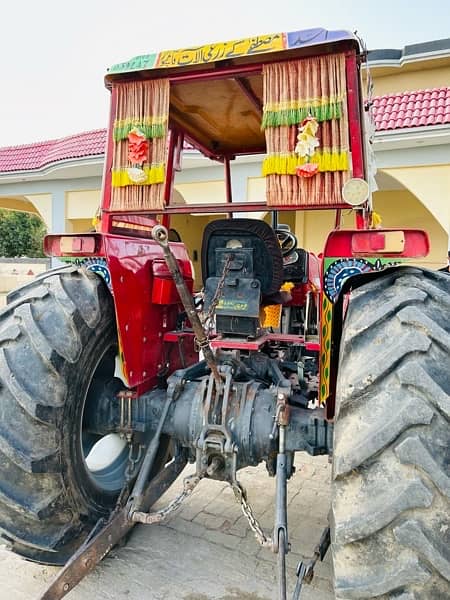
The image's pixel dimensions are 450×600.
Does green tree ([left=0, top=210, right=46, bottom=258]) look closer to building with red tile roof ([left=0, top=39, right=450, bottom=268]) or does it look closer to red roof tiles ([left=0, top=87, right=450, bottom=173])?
building with red tile roof ([left=0, top=39, right=450, bottom=268])

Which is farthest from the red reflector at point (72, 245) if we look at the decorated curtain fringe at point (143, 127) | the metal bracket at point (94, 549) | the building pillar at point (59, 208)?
the building pillar at point (59, 208)

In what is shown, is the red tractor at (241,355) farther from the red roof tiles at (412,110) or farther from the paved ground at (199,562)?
the red roof tiles at (412,110)

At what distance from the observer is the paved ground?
2324 millimetres

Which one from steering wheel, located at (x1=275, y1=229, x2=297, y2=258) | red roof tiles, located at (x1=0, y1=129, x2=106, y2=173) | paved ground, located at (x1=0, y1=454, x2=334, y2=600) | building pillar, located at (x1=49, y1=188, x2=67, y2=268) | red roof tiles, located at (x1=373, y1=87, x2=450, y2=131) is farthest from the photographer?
building pillar, located at (x1=49, y1=188, x2=67, y2=268)

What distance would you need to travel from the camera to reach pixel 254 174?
30.7 ft

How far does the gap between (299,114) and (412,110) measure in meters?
7.29

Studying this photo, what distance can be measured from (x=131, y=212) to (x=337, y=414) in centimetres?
137

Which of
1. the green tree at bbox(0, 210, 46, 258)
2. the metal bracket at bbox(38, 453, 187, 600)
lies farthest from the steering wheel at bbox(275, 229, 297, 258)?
the green tree at bbox(0, 210, 46, 258)

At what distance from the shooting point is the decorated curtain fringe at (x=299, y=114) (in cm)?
203

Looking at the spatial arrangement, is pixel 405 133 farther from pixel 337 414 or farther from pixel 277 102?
pixel 337 414

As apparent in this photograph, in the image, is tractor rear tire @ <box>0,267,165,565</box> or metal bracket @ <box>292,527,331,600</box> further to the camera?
tractor rear tire @ <box>0,267,165,565</box>

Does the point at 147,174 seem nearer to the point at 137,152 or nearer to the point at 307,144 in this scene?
the point at 137,152

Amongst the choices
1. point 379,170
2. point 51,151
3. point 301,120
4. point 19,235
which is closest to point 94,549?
point 301,120

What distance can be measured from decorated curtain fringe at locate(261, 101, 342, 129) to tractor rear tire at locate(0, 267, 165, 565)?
3.53 feet
